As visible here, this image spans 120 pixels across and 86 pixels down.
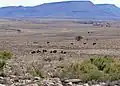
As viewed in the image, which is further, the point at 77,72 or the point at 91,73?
the point at 77,72

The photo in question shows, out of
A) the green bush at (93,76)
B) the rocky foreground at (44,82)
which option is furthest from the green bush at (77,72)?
the rocky foreground at (44,82)

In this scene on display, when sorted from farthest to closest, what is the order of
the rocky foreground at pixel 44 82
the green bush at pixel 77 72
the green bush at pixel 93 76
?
1. the green bush at pixel 77 72
2. the green bush at pixel 93 76
3. the rocky foreground at pixel 44 82

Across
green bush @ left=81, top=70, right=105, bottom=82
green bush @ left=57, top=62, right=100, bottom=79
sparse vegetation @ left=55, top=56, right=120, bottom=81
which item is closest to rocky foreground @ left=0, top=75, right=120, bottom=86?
green bush @ left=81, top=70, right=105, bottom=82

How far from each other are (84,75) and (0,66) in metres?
4.86

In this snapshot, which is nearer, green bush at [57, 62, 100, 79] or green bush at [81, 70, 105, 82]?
green bush at [81, 70, 105, 82]

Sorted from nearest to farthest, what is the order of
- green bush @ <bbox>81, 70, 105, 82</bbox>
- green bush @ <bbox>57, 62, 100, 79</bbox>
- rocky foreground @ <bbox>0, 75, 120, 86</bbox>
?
rocky foreground @ <bbox>0, 75, 120, 86</bbox> → green bush @ <bbox>81, 70, 105, 82</bbox> → green bush @ <bbox>57, 62, 100, 79</bbox>

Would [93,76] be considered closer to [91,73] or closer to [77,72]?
[91,73]

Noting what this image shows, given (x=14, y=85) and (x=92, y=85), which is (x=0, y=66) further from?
(x=92, y=85)

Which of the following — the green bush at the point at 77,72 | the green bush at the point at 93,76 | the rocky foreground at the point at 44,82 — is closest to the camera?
the rocky foreground at the point at 44,82

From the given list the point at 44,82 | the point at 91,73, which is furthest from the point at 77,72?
the point at 44,82

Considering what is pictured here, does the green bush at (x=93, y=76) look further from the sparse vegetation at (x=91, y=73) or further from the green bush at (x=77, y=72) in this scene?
the green bush at (x=77, y=72)

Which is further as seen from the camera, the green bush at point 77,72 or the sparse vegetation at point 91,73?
the green bush at point 77,72

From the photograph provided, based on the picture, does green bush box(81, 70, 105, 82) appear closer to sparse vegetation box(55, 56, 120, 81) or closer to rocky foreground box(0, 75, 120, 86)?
sparse vegetation box(55, 56, 120, 81)

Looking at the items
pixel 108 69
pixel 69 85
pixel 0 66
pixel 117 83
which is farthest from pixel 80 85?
pixel 0 66
